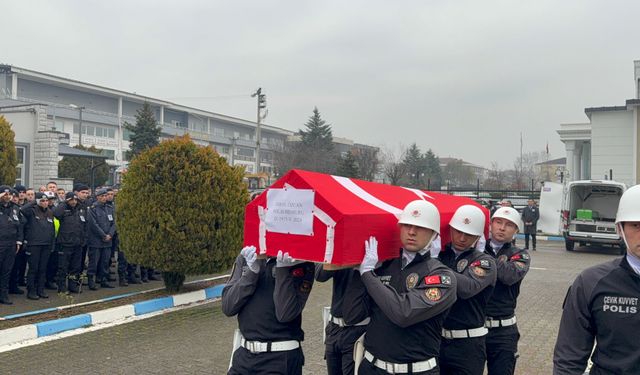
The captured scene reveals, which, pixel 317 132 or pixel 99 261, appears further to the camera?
pixel 317 132

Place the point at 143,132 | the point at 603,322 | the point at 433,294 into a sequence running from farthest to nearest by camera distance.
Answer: the point at 143,132, the point at 433,294, the point at 603,322

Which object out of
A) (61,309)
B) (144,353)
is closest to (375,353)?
(144,353)

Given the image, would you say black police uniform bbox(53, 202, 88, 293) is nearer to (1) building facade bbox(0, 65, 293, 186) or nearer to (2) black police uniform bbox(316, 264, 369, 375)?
(2) black police uniform bbox(316, 264, 369, 375)

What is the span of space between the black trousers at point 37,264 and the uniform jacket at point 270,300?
634cm

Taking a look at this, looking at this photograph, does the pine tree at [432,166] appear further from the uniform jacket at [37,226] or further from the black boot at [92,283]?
the uniform jacket at [37,226]

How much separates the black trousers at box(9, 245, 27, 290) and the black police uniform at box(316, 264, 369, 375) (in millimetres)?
7029

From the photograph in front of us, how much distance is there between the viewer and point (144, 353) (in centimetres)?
604

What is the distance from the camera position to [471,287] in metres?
3.67

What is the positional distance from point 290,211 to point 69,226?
6.96m

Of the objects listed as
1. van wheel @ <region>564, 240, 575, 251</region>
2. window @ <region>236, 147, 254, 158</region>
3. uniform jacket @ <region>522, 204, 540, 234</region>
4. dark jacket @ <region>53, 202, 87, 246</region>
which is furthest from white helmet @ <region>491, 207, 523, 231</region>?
window @ <region>236, 147, 254, 158</region>

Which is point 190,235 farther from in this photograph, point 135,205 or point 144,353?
point 144,353

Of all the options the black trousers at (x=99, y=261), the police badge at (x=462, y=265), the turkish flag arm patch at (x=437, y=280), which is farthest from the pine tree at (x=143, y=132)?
the turkish flag arm patch at (x=437, y=280)

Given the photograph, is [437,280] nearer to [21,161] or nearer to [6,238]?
[6,238]

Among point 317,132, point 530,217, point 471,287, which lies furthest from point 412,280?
point 317,132
